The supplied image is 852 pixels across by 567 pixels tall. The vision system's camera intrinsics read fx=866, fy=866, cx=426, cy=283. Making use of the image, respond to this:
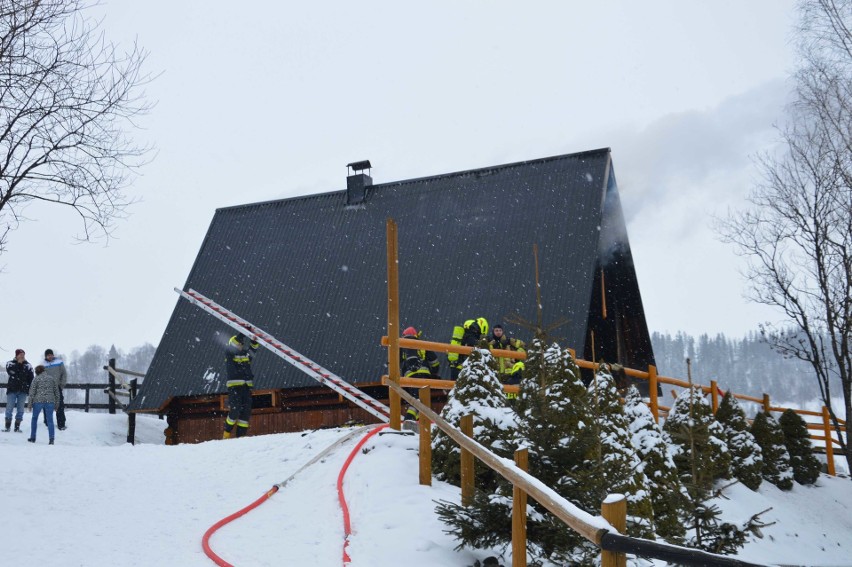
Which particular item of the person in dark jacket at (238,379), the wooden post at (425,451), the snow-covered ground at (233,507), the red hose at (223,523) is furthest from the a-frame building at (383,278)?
the red hose at (223,523)

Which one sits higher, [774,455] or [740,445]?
[740,445]

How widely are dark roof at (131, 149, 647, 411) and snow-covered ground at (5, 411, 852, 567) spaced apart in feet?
19.5

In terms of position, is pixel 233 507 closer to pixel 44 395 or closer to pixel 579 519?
pixel 579 519

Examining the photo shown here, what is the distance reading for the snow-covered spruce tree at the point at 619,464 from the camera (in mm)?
7241

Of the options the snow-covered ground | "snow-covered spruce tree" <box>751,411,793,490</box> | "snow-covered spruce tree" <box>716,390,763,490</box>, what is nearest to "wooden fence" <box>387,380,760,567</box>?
the snow-covered ground

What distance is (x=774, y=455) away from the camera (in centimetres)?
1767

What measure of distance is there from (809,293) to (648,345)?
215 inches

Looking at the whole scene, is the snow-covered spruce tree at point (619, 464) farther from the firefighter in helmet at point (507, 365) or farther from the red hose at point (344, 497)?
the firefighter in helmet at point (507, 365)

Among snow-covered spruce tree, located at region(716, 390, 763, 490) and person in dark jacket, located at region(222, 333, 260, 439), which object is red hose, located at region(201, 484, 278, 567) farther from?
snow-covered spruce tree, located at region(716, 390, 763, 490)

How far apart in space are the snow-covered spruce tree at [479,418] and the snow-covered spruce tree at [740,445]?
817cm

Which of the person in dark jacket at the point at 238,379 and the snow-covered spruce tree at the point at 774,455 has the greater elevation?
the person in dark jacket at the point at 238,379

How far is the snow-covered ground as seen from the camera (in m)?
7.38

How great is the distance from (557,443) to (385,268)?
42.4 feet

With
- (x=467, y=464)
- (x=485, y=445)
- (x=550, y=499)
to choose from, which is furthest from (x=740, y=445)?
(x=550, y=499)
